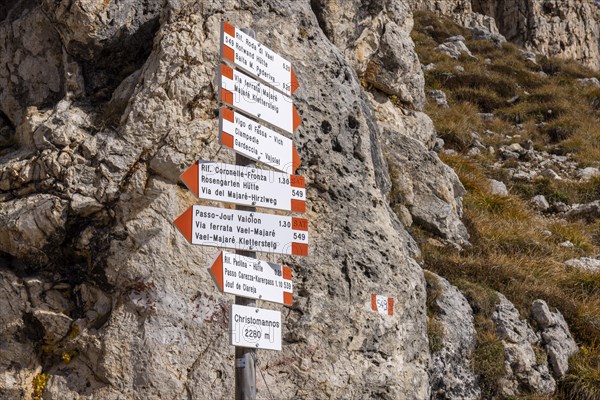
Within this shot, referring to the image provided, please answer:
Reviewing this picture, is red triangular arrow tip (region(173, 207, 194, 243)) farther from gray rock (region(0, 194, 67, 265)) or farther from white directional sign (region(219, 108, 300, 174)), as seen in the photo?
gray rock (region(0, 194, 67, 265))

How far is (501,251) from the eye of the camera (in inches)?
431

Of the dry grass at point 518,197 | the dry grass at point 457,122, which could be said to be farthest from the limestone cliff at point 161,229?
the dry grass at point 457,122

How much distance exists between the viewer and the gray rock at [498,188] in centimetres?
1379

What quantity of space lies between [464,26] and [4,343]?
28259 millimetres

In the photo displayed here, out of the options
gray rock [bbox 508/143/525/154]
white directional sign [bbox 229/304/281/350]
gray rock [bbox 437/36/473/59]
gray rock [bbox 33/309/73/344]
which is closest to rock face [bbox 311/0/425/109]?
gray rock [bbox 33/309/73/344]

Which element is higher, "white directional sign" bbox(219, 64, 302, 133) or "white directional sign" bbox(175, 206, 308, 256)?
"white directional sign" bbox(219, 64, 302, 133)

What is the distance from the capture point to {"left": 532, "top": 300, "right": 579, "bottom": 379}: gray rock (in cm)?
852

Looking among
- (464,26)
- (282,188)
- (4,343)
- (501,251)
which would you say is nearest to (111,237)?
(4,343)

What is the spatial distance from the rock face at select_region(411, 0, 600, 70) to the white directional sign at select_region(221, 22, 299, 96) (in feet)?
91.9

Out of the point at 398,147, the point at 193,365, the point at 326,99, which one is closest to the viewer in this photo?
the point at 193,365

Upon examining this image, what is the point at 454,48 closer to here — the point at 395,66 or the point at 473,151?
the point at 473,151

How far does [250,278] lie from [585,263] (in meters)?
7.74

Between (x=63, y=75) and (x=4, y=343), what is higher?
(x=63, y=75)

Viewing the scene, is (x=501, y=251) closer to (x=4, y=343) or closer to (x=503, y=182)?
(x=503, y=182)
